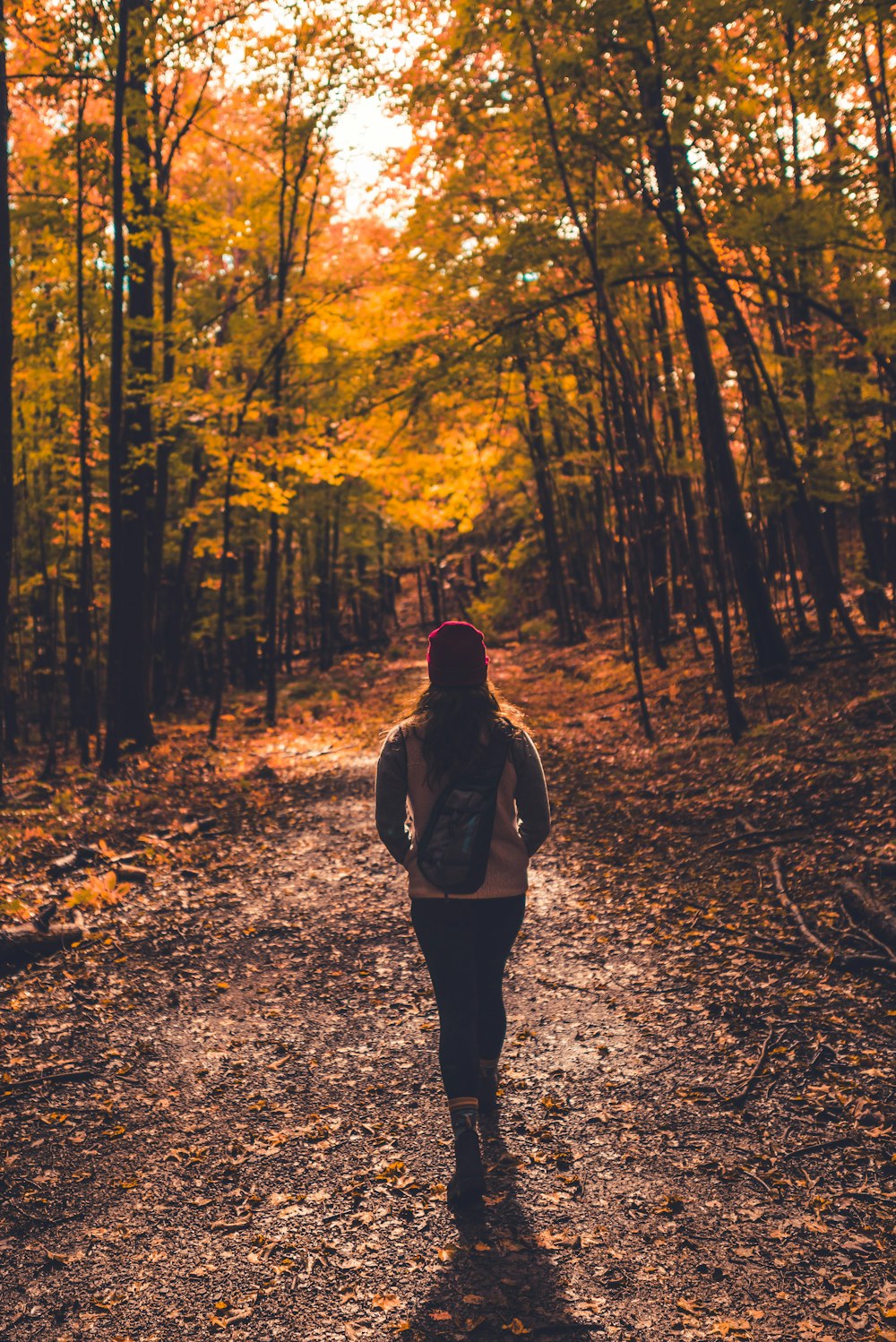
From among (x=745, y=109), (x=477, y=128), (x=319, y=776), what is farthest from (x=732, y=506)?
(x=319, y=776)

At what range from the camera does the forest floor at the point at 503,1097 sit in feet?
9.91

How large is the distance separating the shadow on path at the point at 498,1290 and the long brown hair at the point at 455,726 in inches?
64.9

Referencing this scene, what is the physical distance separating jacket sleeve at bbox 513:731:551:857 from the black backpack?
0.07 meters

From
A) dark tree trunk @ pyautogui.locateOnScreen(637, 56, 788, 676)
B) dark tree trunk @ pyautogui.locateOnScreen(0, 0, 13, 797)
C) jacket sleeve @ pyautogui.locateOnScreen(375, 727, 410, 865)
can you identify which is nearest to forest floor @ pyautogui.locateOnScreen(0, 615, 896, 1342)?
jacket sleeve @ pyautogui.locateOnScreen(375, 727, 410, 865)

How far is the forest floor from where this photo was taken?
302cm

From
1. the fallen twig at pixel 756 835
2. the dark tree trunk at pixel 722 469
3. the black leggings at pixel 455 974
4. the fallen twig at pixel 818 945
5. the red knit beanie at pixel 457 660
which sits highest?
the dark tree trunk at pixel 722 469

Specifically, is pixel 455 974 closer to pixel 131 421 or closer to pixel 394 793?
pixel 394 793

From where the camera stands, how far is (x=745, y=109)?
8992mm

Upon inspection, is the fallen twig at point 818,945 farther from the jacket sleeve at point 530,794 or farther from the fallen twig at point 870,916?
the jacket sleeve at point 530,794

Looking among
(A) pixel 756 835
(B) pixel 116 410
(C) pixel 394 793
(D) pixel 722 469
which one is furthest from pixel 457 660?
(B) pixel 116 410

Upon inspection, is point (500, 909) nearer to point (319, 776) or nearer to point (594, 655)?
point (319, 776)

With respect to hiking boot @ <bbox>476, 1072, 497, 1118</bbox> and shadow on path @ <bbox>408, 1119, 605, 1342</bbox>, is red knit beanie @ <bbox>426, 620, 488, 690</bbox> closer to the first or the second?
hiking boot @ <bbox>476, 1072, 497, 1118</bbox>

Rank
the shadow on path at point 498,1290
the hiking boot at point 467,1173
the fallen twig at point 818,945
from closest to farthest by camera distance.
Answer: the shadow on path at point 498,1290
the hiking boot at point 467,1173
the fallen twig at point 818,945

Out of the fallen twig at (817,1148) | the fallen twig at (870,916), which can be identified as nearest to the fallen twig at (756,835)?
the fallen twig at (870,916)
